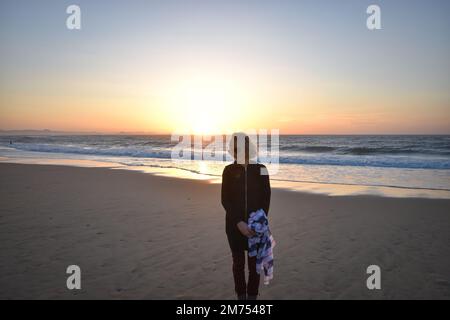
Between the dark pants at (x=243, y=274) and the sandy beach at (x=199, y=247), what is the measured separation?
0.62m

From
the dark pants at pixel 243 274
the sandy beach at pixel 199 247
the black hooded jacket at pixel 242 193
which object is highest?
the black hooded jacket at pixel 242 193

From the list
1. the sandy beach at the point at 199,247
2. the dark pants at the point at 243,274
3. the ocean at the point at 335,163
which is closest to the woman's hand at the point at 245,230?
the dark pants at the point at 243,274

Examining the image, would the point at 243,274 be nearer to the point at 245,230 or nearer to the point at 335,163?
the point at 245,230

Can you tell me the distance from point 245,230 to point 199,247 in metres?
2.80

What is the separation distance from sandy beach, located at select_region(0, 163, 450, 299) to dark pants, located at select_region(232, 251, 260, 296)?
0.62 metres

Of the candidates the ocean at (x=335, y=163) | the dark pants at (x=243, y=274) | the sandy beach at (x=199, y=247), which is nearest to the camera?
the dark pants at (x=243, y=274)

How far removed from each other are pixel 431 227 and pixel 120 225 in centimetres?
711

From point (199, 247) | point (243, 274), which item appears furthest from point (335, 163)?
point (243, 274)

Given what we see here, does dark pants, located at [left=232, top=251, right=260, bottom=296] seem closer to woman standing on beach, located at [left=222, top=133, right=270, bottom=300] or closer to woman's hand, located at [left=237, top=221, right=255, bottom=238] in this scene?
woman standing on beach, located at [left=222, top=133, right=270, bottom=300]

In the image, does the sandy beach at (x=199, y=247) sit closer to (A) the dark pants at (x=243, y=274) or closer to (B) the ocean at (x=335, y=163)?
(A) the dark pants at (x=243, y=274)

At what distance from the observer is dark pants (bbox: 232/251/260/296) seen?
357 cm

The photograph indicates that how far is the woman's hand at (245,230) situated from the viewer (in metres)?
3.43

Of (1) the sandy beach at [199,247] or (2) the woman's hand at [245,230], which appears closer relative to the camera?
(2) the woman's hand at [245,230]

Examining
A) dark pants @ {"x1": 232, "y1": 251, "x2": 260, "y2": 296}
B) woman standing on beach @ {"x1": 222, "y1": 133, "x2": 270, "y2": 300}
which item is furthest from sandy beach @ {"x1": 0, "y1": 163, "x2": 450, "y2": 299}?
woman standing on beach @ {"x1": 222, "y1": 133, "x2": 270, "y2": 300}
